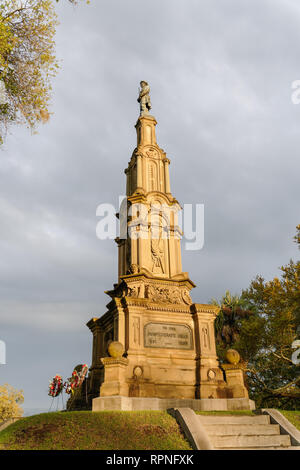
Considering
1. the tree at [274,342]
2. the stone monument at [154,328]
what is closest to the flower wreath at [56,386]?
the stone monument at [154,328]

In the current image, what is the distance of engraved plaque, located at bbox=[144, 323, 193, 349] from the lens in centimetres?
1473

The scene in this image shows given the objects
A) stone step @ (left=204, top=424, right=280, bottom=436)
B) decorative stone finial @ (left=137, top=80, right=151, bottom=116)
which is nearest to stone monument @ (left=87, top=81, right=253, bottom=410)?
stone step @ (left=204, top=424, right=280, bottom=436)

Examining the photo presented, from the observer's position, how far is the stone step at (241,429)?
31.2ft

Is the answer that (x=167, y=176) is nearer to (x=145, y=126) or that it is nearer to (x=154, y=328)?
(x=145, y=126)

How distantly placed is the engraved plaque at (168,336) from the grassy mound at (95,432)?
4.62m

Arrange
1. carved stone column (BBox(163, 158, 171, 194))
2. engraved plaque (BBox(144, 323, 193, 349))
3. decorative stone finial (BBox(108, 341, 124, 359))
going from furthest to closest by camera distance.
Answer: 1. carved stone column (BBox(163, 158, 171, 194))
2. engraved plaque (BBox(144, 323, 193, 349))
3. decorative stone finial (BBox(108, 341, 124, 359))

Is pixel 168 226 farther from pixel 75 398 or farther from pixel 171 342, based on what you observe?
pixel 75 398

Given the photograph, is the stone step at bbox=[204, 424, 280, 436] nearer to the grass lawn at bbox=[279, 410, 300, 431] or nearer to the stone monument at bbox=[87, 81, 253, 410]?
the grass lawn at bbox=[279, 410, 300, 431]

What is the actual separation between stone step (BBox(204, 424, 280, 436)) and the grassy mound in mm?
1030

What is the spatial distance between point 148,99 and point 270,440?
1986 centimetres

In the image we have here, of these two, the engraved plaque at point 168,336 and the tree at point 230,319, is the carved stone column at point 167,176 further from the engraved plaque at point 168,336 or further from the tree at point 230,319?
the tree at point 230,319

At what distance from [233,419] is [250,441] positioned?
1.07m

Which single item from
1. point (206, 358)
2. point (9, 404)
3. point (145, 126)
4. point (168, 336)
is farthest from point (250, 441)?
point (9, 404)

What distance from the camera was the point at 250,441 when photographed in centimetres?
934
